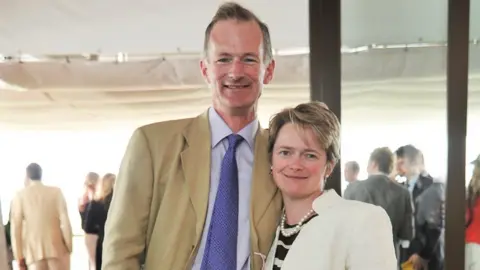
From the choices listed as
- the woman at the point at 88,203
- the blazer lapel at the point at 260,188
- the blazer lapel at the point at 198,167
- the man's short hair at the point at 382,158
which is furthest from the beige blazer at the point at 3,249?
the man's short hair at the point at 382,158

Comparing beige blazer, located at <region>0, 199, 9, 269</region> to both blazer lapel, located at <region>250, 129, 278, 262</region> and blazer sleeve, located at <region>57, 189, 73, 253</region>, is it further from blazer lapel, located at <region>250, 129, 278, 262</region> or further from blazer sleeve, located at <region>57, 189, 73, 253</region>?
blazer lapel, located at <region>250, 129, 278, 262</region>

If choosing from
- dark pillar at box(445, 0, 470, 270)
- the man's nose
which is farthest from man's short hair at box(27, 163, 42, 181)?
dark pillar at box(445, 0, 470, 270)

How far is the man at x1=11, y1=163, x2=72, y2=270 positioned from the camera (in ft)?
7.13

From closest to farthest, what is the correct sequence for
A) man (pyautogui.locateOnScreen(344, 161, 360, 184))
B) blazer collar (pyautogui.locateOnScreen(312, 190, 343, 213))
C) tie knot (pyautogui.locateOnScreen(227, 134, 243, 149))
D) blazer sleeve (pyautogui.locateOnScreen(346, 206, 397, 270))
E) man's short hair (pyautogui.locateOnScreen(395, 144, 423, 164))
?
1. blazer sleeve (pyautogui.locateOnScreen(346, 206, 397, 270))
2. blazer collar (pyautogui.locateOnScreen(312, 190, 343, 213))
3. tie knot (pyautogui.locateOnScreen(227, 134, 243, 149))
4. man (pyautogui.locateOnScreen(344, 161, 360, 184))
5. man's short hair (pyautogui.locateOnScreen(395, 144, 423, 164))

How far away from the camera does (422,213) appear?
7.77 ft

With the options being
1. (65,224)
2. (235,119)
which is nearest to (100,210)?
(65,224)

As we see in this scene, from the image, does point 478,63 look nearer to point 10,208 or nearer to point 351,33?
point 351,33

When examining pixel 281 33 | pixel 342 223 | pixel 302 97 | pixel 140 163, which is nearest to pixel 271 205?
pixel 342 223

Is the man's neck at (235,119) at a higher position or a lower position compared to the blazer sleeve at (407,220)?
higher

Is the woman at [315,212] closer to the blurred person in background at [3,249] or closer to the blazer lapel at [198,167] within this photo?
the blazer lapel at [198,167]

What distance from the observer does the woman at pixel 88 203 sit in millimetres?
2189

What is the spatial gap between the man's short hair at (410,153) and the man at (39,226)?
1567mm

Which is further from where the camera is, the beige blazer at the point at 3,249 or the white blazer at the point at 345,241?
the beige blazer at the point at 3,249

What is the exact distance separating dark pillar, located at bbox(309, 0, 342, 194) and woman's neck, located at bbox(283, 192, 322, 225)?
0.85 m
